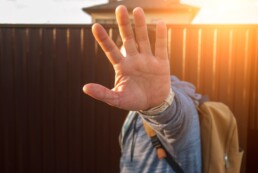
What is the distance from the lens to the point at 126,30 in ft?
3.71

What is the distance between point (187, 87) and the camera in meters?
1.54

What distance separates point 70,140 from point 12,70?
1.28 meters

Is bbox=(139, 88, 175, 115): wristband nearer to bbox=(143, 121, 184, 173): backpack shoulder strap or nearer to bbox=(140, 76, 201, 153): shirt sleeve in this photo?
bbox=(140, 76, 201, 153): shirt sleeve

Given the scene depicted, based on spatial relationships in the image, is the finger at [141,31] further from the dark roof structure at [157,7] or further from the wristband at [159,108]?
the dark roof structure at [157,7]

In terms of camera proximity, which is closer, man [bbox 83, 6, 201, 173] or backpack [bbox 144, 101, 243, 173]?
man [bbox 83, 6, 201, 173]

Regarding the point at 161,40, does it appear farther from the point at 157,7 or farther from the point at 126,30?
the point at 157,7

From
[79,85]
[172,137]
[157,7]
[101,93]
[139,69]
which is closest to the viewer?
[101,93]

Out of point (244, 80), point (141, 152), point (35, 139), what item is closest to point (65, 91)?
point (35, 139)

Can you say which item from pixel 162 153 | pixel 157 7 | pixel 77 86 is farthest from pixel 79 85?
pixel 157 7

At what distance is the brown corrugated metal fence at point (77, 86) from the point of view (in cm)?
385

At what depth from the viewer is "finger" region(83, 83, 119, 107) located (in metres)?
1.03

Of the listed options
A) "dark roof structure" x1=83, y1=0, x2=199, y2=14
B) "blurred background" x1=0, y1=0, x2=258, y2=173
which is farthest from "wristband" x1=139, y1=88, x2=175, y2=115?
"dark roof structure" x1=83, y1=0, x2=199, y2=14

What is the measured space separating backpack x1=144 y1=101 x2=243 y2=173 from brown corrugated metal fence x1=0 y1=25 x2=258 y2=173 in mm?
2513

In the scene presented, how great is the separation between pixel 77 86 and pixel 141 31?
9.70 ft
